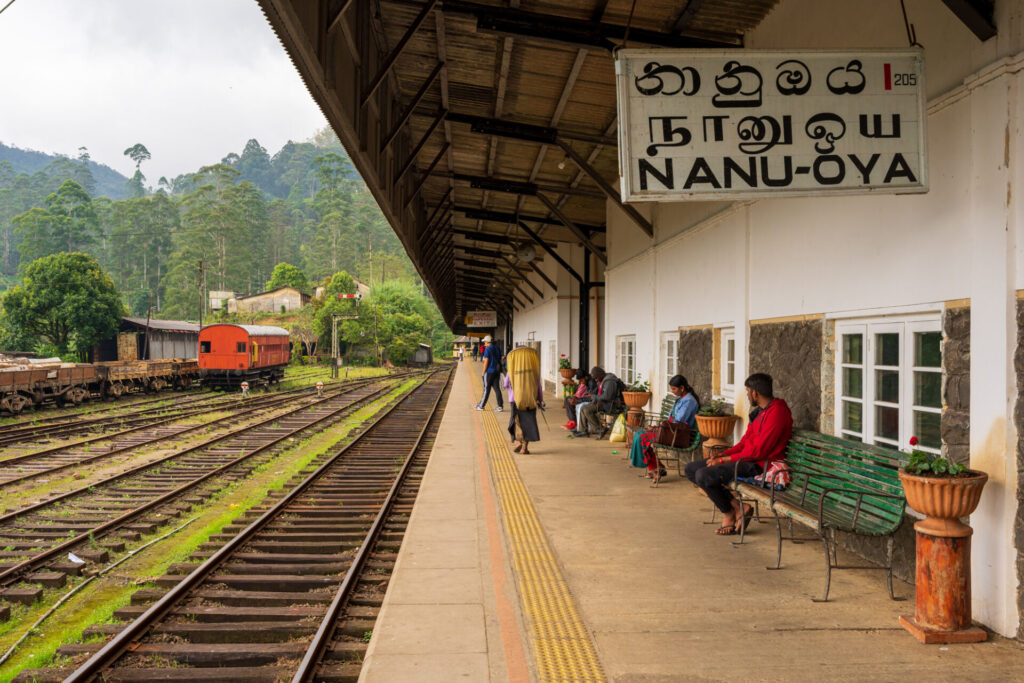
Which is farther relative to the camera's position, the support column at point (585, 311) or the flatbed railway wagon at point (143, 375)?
the flatbed railway wagon at point (143, 375)

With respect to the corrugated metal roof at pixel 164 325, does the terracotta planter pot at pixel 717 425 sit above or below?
below

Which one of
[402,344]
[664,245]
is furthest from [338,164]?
[664,245]

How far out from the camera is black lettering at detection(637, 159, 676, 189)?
4316 mm

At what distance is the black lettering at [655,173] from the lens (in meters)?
4.32

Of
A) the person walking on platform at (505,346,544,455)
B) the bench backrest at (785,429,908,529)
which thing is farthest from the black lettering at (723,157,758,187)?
the person walking on platform at (505,346,544,455)

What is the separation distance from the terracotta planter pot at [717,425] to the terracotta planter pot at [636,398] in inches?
160

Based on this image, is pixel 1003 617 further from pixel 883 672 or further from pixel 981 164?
pixel 981 164

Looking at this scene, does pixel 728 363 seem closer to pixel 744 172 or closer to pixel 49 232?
pixel 744 172

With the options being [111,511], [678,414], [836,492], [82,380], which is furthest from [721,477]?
[82,380]

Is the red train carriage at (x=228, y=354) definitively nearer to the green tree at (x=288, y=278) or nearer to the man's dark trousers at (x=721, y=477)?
the man's dark trousers at (x=721, y=477)

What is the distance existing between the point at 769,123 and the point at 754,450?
313 centimetres

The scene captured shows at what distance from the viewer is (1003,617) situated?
13.9 feet

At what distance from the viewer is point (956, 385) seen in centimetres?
461

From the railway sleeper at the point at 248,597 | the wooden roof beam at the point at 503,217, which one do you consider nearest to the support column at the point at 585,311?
the wooden roof beam at the point at 503,217
